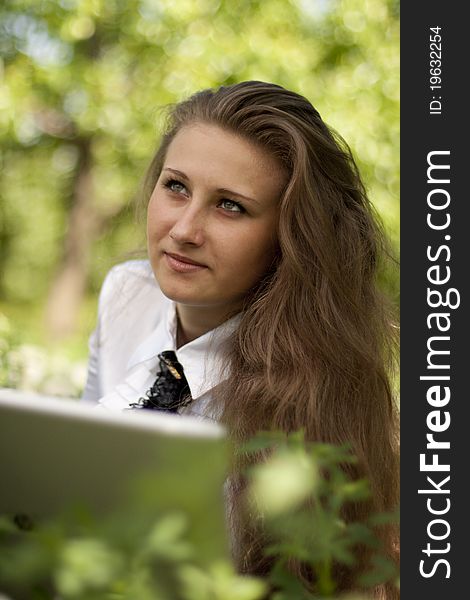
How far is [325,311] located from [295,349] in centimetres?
14

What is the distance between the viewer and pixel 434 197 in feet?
6.68

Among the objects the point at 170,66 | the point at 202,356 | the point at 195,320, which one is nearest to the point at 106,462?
the point at 202,356

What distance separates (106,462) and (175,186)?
4.27 ft

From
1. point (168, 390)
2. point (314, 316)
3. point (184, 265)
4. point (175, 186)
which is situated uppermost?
point (175, 186)

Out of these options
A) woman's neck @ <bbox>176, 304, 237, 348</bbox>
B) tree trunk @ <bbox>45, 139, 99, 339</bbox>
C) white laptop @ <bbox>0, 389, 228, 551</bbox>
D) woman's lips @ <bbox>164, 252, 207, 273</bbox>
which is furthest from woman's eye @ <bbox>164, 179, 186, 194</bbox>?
tree trunk @ <bbox>45, 139, 99, 339</bbox>

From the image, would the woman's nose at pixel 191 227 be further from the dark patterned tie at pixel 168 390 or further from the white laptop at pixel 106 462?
the white laptop at pixel 106 462

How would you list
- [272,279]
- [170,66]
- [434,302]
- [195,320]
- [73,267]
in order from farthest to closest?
[73,267]
[170,66]
[195,320]
[272,279]
[434,302]

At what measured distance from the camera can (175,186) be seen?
2.15 m

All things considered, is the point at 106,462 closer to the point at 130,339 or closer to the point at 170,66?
the point at 130,339

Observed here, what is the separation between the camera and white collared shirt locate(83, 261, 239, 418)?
231cm

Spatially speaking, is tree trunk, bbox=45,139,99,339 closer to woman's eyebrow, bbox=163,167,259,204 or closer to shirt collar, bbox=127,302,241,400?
shirt collar, bbox=127,302,241,400

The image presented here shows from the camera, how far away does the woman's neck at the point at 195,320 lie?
2.27m

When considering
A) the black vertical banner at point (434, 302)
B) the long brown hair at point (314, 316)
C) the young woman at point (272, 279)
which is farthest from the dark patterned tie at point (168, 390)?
the black vertical banner at point (434, 302)

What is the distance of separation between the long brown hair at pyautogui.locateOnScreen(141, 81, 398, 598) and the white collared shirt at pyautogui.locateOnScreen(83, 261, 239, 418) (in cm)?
21
